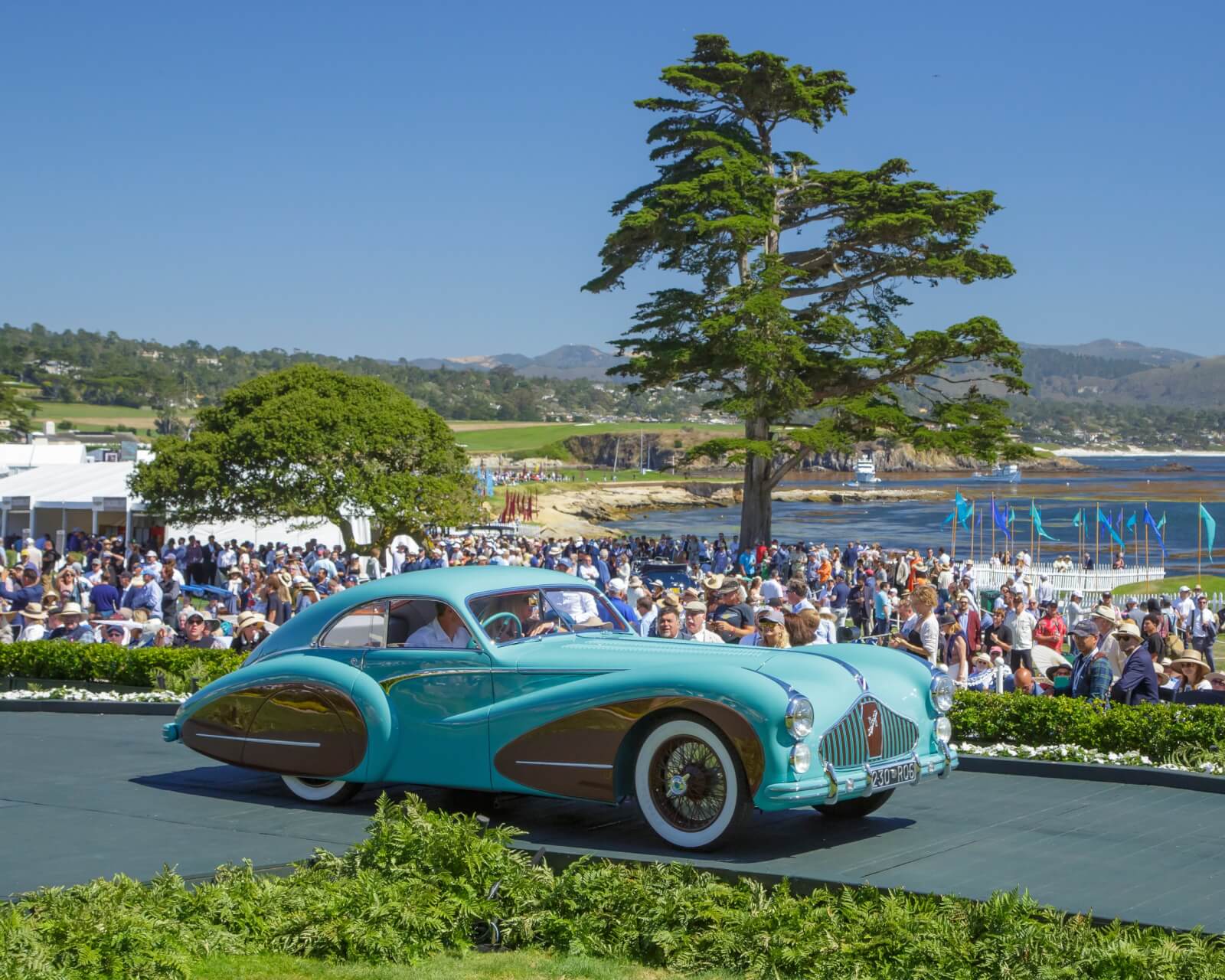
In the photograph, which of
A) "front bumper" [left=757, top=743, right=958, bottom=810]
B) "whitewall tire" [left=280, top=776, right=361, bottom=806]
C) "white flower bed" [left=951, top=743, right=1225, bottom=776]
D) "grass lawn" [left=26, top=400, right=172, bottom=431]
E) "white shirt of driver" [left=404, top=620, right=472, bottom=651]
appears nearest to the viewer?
"front bumper" [left=757, top=743, right=958, bottom=810]

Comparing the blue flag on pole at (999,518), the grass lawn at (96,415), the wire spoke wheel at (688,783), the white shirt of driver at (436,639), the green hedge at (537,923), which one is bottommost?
the green hedge at (537,923)

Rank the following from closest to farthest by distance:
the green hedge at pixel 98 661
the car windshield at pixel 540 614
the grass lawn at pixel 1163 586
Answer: the car windshield at pixel 540 614
the green hedge at pixel 98 661
the grass lawn at pixel 1163 586

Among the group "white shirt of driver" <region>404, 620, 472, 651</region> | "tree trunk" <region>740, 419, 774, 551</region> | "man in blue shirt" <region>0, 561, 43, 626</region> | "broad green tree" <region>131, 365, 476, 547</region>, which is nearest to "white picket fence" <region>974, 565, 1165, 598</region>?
"tree trunk" <region>740, 419, 774, 551</region>

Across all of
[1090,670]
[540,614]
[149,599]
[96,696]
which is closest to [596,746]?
[540,614]

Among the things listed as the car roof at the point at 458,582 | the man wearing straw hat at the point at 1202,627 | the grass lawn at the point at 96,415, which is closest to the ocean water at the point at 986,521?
the man wearing straw hat at the point at 1202,627

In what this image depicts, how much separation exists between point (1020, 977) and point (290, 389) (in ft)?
135

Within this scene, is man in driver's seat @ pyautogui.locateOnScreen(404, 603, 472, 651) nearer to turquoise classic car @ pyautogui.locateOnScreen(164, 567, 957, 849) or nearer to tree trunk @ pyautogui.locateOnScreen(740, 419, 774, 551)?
turquoise classic car @ pyautogui.locateOnScreen(164, 567, 957, 849)

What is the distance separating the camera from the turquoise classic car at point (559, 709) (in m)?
7.11

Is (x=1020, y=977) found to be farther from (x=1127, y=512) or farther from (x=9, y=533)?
(x=1127, y=512)

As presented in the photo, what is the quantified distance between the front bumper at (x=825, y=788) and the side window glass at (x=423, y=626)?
2.32 meters

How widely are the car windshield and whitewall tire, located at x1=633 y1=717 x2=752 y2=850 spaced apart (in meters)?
1.35

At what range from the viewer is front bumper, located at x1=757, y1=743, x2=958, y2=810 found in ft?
22.5

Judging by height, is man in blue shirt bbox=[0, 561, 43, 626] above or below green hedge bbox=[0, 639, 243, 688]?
above

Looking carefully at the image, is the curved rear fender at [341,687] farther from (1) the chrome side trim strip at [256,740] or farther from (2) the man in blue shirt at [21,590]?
(2) the man in blue shirt at [21,590]
